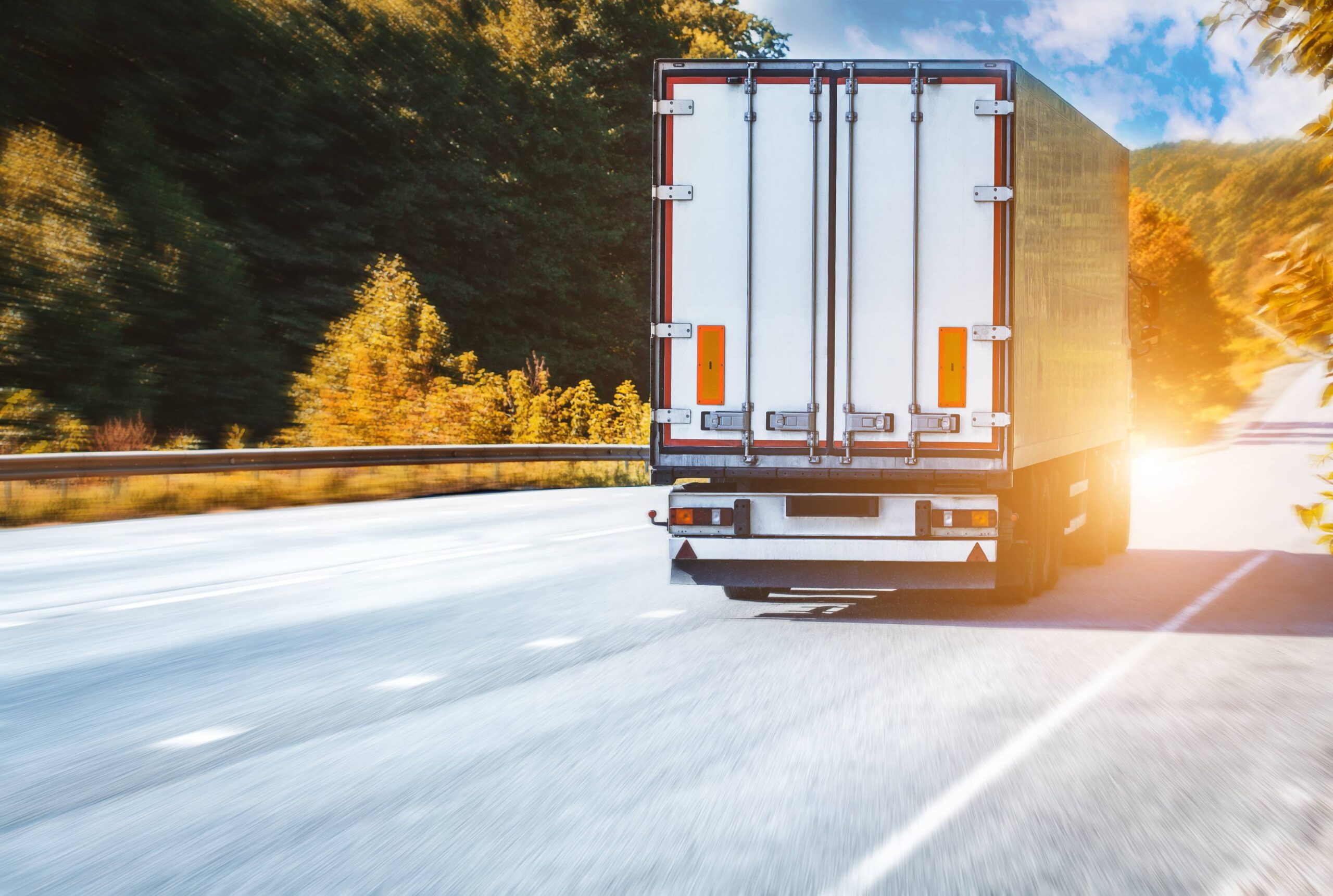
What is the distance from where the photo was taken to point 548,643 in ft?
27.9

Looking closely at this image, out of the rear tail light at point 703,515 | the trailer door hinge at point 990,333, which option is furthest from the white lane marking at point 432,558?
the trailer door hinge at point 990,333

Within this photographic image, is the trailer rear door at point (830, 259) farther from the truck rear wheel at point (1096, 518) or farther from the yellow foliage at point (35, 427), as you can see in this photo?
the yellow foliage at point (35, 427)

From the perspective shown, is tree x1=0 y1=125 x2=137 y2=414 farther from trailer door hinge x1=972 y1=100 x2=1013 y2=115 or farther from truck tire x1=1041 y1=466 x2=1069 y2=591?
trailer door hinge x1=972 y1=100 x2=1013 y2=115

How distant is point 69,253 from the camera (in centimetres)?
3162

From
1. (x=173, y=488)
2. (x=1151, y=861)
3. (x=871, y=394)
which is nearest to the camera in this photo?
(x=1151, y=861)

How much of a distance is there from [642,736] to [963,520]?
12.5 ft

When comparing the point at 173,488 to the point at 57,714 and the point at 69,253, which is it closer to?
the point at 57,714

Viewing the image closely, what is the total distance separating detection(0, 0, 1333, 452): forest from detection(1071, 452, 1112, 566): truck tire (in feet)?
46.0

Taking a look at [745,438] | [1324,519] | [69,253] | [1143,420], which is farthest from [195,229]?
[1143,420]

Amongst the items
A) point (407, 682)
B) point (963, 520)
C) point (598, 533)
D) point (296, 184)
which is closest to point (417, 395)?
point (598, 533)

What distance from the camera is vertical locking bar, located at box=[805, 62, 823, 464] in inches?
363

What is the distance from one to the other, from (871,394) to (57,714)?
16.4 ft

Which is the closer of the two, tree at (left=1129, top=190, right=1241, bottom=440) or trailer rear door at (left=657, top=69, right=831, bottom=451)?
trailer rear door at (left=657, top=69, right=831, bottom=451)

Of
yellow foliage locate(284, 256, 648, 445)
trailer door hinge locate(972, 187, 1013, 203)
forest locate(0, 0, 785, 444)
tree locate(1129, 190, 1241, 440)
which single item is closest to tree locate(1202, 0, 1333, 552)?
trailer door hinge locate(972, 187, 1013, 203)
